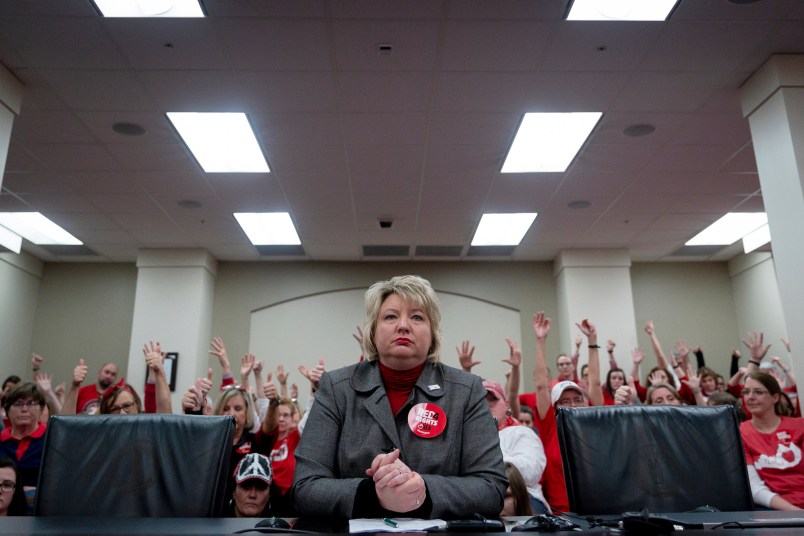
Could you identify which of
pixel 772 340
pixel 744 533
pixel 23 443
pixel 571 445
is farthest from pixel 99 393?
pixel 772 340

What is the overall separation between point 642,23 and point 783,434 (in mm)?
2485

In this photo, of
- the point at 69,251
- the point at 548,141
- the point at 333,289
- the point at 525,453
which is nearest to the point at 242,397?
the point at 525,453

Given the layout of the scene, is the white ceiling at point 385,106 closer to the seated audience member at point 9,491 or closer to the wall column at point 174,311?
the wall column at point 174,311

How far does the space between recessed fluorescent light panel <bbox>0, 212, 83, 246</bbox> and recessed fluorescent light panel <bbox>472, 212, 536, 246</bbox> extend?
5.35m

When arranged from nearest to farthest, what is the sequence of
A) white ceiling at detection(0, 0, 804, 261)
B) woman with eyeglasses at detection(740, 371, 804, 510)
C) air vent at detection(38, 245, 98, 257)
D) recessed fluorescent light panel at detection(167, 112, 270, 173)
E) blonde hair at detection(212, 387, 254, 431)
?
woman with eyeglasses at detection(740, 371, 804, 510) → blonde hair at detection(212, 387, 254, 431) → white ceiling at detection(0, 0, 804, 261) → recessed fluorescent light panel at detection(167, 112, 270, 173) → air vent at detection(38, 245, 98, 257)

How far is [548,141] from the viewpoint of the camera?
5016 mm

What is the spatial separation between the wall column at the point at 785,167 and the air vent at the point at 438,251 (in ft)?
14.6

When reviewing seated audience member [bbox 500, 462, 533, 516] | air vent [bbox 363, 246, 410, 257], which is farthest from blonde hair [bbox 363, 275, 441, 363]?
air vent [bbox 363, 246, 410, 257]

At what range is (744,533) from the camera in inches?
41.3

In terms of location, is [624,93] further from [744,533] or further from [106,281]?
[106,281]

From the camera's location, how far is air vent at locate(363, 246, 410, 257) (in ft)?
26.3

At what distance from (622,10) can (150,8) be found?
9.22 feet

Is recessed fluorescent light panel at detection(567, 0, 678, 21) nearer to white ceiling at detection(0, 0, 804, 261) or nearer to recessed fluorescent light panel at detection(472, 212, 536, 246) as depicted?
white ceiling at detection(0, 0, 804, 261)

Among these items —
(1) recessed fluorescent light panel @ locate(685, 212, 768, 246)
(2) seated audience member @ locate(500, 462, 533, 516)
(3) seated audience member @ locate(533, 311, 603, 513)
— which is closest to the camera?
(2) seated audience member @ locate(500, 462, 533, 516)
